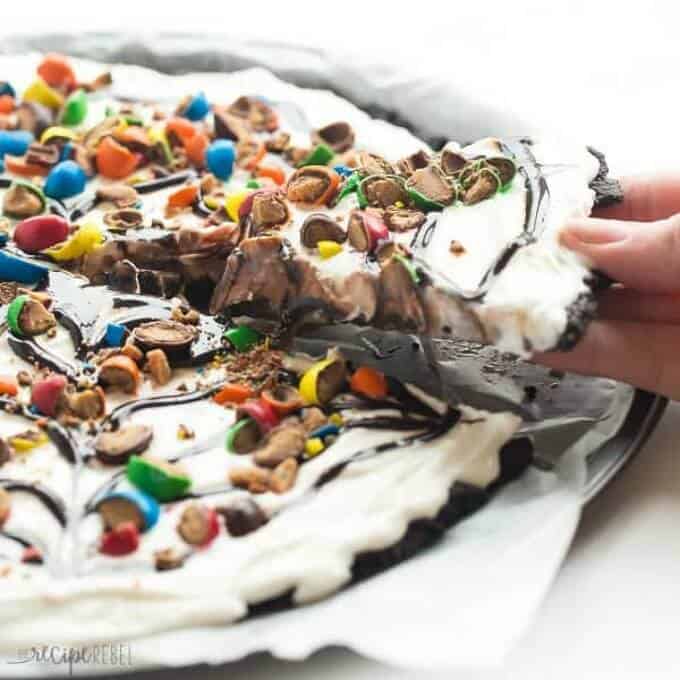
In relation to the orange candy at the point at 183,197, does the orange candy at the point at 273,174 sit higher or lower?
higher

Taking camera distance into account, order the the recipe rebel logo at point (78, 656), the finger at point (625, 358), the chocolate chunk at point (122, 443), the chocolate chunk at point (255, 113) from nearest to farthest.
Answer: the the recipe rebel logo at point (78, 656) → the chocolate chunk at point (122, 443) → the finger at point (625, 358) → the chocolate chunk at point (255, 113)

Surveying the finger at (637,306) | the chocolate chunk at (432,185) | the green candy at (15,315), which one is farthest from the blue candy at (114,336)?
the finger at (637,306)

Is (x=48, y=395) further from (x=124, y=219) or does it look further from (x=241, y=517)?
(x=124, y=219)

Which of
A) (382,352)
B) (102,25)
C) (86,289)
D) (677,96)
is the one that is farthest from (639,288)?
(102,25)

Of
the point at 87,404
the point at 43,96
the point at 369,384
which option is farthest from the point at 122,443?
the point at 43,96

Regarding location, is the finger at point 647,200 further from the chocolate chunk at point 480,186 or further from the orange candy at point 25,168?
the orange candy at point 25,168

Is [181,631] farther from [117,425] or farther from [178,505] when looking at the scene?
[117,425]
